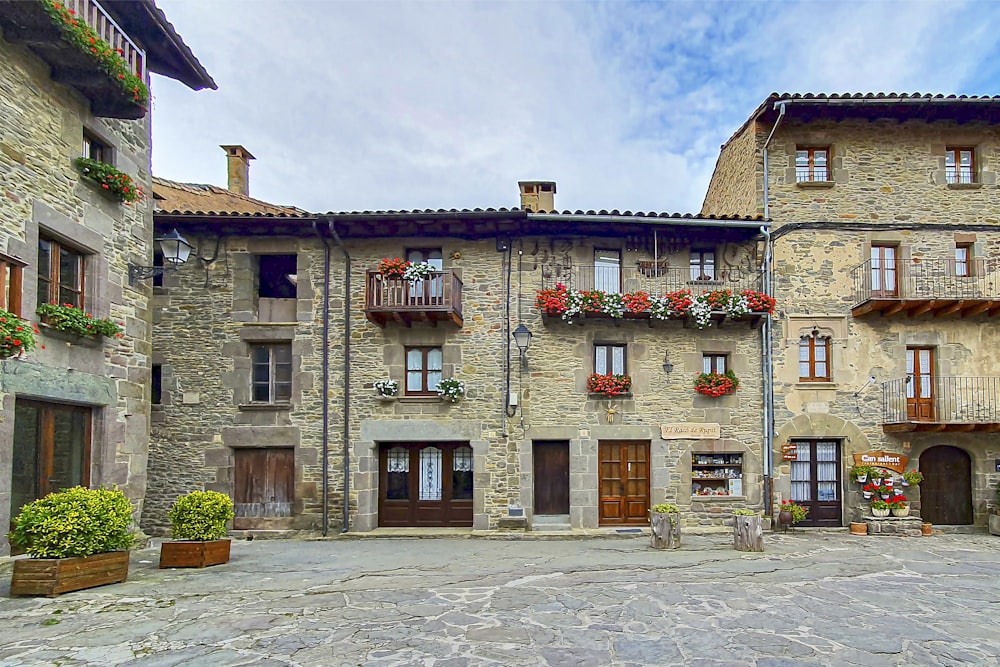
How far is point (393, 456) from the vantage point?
50.0ft

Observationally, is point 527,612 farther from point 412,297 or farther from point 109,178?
point 109,178

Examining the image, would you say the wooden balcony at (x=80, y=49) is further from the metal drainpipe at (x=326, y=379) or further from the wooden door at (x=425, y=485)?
the wooden door at (x=425, y=485)

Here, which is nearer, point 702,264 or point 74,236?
point 74,236

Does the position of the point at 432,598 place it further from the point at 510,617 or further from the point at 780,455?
the point at 780,455

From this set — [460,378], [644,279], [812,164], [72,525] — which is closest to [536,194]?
[644,279]

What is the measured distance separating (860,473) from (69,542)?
1427 centimetres

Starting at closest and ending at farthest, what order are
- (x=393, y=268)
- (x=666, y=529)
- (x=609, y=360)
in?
(x=666, y=529)
(x=393, y=268)
(x=609, y=360)

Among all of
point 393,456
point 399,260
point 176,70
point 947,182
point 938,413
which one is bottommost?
point 393,456

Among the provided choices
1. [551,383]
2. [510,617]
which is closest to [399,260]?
[551,383]

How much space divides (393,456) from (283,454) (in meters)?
2.33

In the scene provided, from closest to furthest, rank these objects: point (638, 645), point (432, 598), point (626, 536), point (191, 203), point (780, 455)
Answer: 1. point (638, 645)
2. point (432, 598)
3. point (626, 536)
4. point (780, 455)
5. point (191, 203)

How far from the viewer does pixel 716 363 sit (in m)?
15.4

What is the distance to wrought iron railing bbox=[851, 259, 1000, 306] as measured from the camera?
15.1m

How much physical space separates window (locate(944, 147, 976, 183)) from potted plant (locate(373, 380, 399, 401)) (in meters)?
13.1
